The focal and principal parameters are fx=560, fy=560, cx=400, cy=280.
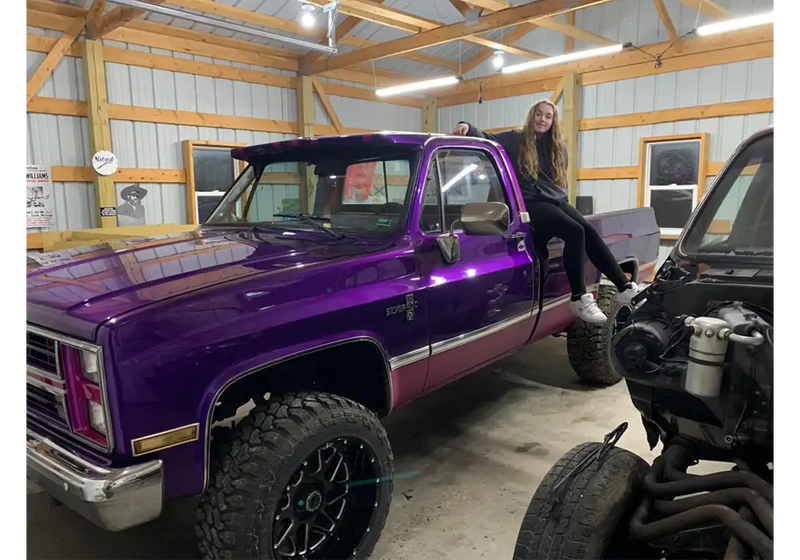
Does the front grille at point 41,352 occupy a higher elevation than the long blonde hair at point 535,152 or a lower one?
lower

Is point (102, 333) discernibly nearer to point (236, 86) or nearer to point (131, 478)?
point (131, 478)

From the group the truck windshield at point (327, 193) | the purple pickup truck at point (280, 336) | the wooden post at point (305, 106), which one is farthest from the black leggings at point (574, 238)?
the wooden post at point (305, 106)

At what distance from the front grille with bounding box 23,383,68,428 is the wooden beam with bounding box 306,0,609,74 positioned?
695 centimetres

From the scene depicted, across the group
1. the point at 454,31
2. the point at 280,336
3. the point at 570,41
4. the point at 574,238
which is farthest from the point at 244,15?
the point at 280,336

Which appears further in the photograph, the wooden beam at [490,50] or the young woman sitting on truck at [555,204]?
the wooden beam at [490,50]

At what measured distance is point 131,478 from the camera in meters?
1.73

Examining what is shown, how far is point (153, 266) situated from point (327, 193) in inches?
43.1

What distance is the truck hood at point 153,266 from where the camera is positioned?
1914mm

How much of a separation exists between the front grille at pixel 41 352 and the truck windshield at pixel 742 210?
246cm

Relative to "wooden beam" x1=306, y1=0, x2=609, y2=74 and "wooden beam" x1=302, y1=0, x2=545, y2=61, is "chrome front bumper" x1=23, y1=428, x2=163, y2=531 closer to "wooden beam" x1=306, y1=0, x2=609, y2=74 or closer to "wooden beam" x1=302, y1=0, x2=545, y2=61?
"wooden beam" x1=302, y1=0, x2=545, y2=61

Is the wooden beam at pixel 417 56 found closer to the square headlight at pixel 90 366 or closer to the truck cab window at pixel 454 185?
the truck cab window at pixel 454 185

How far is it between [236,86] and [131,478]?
9101 millimetres

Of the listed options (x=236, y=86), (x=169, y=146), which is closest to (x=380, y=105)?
(x=236, y=86)

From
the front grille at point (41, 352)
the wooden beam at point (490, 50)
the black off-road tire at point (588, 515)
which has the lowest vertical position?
the black off-road tire at point (588, 515)
